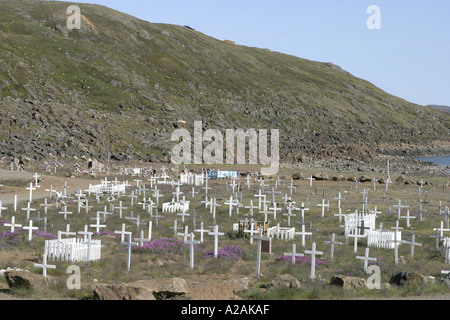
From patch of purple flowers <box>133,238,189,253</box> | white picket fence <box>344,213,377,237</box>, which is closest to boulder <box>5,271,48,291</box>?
patch of purple flowers <box>133,238,189,253</box>

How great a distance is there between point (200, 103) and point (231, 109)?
8.92 m

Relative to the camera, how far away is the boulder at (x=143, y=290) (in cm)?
1575

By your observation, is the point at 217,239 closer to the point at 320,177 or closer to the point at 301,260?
the point at 301,260

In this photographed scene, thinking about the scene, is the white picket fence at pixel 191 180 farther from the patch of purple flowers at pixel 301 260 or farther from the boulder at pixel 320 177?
the patch of purple flowers at pixel 301 260

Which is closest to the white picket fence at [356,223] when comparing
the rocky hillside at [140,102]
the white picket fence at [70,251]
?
the white picket fence at [70,251]

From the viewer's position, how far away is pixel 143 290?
1597 centimetres

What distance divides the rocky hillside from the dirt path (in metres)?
15.3

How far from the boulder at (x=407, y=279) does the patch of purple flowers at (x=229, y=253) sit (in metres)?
6.90

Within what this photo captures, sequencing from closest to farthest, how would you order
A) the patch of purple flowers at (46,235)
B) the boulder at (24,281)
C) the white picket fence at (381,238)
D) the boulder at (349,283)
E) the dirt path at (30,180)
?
the boulder at (24,281) → the boulder at (349,283) → the patch of purple flowers at (46,235) → the white picket fence at (381,238) → the dirt path at (30,180)

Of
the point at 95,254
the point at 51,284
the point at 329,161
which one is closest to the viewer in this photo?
the point at 51,284

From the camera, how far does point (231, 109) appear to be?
150m

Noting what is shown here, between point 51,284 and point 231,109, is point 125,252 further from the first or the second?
point 231,109

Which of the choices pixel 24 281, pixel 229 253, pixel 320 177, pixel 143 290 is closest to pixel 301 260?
pixel 229 253
